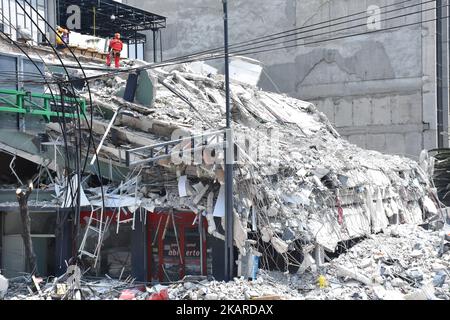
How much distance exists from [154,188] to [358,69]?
57.4 feet

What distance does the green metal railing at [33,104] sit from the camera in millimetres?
→ 12867

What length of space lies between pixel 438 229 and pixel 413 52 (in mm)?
11291

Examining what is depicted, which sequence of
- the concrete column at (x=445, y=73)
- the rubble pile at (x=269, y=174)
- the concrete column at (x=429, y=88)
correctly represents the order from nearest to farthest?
the rubble pile at (x=269, y=174) → the concrete column at (x=429, y=88) → the concrete column at (x=445, y=73)

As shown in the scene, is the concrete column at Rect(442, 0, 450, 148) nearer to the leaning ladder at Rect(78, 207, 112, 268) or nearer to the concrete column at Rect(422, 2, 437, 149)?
the concrete column at Rect(422, 2, 437, 149)

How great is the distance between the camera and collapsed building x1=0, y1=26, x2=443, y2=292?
1168 cm

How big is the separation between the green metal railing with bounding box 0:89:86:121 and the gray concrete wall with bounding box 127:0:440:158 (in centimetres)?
1642

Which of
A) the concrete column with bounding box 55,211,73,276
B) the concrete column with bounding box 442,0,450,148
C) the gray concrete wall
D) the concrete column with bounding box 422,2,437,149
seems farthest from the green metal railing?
the concrete column with bounding box 442,0,450,148

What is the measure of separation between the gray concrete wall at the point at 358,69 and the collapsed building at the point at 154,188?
12.0 m

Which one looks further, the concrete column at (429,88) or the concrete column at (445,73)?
the concrete column at (445,73)

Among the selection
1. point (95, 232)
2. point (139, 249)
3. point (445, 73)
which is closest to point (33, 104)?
point (95, 232)

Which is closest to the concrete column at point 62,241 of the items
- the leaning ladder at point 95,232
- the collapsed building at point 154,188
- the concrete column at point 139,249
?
the collapsed building at point 154,188

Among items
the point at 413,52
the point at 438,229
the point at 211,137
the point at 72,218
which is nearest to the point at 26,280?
the point at 72,218

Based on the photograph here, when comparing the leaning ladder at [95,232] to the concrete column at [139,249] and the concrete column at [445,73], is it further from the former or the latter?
the concrete column at [445,73]

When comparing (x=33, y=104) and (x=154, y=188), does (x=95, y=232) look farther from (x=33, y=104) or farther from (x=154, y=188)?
(x=33, y=104)
